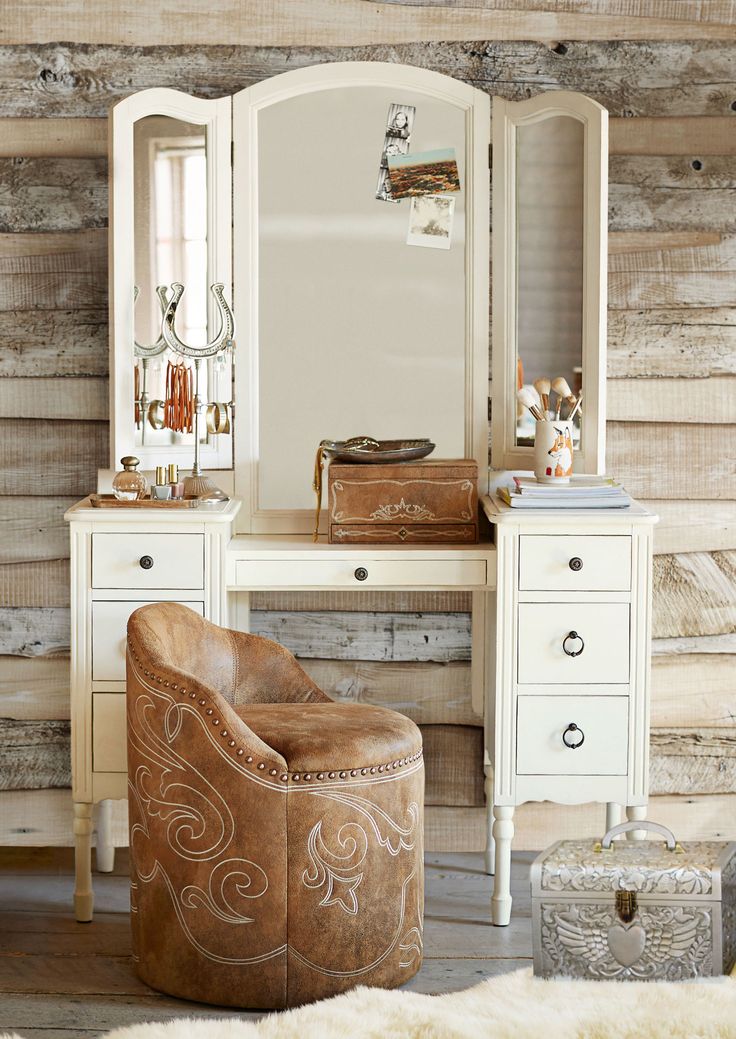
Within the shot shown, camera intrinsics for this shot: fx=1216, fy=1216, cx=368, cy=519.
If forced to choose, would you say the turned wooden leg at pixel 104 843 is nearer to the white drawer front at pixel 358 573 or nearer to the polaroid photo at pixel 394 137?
the white drawer front at pixel 358 573

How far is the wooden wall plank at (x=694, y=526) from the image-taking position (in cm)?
316

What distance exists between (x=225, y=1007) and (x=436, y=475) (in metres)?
1.22

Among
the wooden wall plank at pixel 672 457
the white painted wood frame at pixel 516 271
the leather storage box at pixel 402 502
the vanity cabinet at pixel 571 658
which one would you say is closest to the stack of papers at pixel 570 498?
the vanity cabinet at pixel 571 658

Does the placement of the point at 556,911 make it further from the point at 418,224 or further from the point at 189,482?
the point at 418,224

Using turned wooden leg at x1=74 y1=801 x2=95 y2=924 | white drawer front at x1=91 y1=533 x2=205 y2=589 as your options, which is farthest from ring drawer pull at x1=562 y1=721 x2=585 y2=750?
turned wooden leg at x1=74 y1=801 x2=95 y2=924

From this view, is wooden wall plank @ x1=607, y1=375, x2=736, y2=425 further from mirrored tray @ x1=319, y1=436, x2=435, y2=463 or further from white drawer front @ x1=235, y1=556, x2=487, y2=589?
white drawer front @ x1=235, y1=556, x2=487, y2=589

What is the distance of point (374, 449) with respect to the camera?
2881mm

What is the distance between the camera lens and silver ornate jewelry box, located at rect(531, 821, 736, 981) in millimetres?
1934

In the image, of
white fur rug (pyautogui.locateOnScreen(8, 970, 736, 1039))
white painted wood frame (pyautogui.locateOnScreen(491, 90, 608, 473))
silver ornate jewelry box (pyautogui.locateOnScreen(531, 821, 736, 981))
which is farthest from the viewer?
white painted wood frame (pyautogui.locateOnScreen(491, 90, 608, 473))

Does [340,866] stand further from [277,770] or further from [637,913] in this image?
[637,913]

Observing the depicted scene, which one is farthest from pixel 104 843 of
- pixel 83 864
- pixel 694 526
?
pixel 694 526

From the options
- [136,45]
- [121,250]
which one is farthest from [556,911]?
[136,45]

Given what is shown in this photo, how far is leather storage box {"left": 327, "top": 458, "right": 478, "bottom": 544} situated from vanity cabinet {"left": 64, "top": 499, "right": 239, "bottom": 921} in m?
0.26

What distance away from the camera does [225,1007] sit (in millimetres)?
2299
